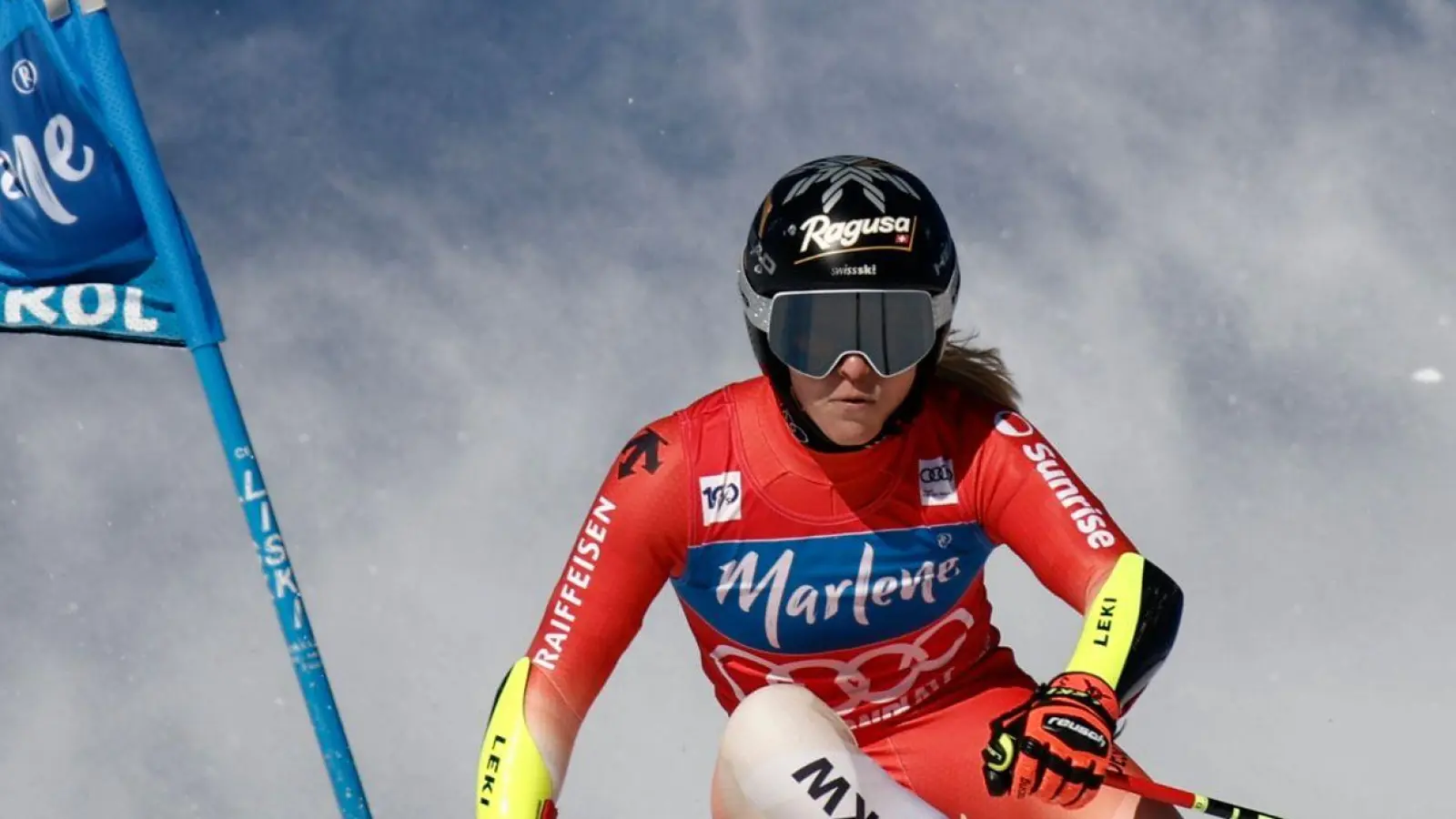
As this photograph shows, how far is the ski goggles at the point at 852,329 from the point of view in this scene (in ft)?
11.6

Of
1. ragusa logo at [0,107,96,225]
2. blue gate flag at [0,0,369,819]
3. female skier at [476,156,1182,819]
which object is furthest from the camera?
ragusa logo at [0,107,96,225]

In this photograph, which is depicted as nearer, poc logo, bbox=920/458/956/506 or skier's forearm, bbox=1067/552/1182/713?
skier's forearm, bbox=1067/552/1182/713

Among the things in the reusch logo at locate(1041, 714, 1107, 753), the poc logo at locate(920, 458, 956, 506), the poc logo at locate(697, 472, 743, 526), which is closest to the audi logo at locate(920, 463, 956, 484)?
the poc logo at locate(920, 458, 956, 506)

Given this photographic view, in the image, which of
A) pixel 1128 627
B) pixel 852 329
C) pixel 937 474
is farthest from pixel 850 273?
pixel 1128 627

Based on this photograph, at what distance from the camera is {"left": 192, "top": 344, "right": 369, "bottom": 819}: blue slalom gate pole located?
13.2 ft

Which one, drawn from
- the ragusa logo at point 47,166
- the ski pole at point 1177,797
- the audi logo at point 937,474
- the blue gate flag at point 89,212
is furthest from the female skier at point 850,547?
the ragusa logo at point 47,166

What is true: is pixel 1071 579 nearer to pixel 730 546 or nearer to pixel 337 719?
pixel 730 546

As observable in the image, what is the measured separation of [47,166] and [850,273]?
288 centimetres

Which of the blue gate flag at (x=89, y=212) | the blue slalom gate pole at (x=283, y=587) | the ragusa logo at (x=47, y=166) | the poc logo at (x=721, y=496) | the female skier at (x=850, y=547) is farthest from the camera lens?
the ragusa logo at (x=47, y=166)

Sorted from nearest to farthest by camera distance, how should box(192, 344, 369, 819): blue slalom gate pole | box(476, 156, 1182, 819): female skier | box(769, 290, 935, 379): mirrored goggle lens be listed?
box(476, 156, 1182, 819): female skier < box(769, 290, 935, 379): mirrored goggle lens < box(192, 344, 369, 819): blue slalom gate pole

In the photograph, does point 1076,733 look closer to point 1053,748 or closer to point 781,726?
point 1053,748

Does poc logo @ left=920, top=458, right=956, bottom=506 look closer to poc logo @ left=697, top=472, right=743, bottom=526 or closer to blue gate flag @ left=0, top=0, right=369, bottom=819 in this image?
poc logo @ left=697, top=472, right=743, bottom=526

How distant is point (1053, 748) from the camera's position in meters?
3.09

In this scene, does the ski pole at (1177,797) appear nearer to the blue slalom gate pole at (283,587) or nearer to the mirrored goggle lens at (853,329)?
the mirrored goggle lens at (853,329)
